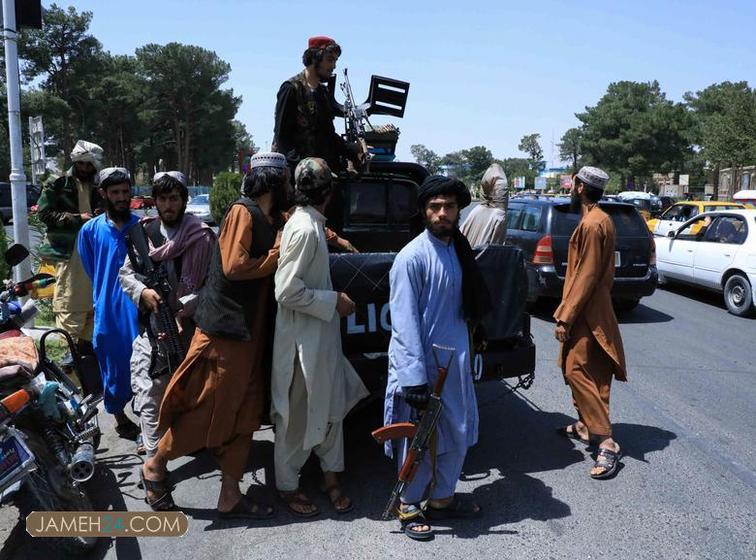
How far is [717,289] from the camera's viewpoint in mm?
9539

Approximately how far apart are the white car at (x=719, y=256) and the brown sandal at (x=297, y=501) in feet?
25.9

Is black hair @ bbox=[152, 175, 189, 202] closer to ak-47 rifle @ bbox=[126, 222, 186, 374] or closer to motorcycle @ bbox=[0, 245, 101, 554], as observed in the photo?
ak-47 rifle @ bbox=[126, 222, 186, 374]

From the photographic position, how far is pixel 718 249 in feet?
31.0

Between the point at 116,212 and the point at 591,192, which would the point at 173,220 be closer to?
the point at 116,212

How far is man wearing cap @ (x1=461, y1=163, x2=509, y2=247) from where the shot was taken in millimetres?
6137

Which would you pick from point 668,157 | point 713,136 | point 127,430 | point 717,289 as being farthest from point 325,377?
point 668,157

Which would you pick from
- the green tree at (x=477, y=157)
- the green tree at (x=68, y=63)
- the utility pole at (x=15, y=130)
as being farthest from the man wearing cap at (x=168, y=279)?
the green tree at (x=477, y=157)

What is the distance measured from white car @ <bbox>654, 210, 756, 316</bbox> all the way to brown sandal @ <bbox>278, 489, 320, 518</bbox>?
7.89m

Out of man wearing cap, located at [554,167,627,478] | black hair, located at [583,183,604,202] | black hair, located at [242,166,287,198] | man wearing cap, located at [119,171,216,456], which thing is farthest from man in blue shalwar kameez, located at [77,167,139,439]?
black hair, located at [583,183,604,202]

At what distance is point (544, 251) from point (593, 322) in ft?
15.0

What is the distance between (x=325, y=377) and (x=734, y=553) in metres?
2.18

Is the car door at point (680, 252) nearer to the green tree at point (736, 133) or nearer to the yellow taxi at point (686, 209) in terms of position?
the yellow taxi at point (686, 209)

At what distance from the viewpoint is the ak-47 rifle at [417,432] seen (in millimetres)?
2936

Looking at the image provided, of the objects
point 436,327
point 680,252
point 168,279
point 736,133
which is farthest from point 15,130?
point 736,133
